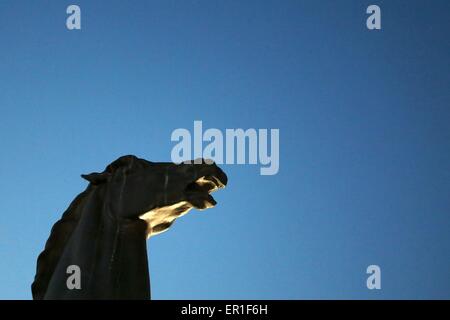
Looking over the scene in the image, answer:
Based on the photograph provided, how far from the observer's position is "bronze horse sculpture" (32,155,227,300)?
7297mm

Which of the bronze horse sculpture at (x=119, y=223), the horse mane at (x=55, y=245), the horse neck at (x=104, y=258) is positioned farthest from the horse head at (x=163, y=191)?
the horse mane at (x=55, y=245)

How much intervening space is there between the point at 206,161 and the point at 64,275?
163 centimetres

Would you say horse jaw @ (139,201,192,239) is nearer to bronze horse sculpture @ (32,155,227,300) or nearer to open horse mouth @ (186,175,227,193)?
bronze horse sculpture @ (32,155,227,300)

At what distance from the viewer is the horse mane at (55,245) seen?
7922mm

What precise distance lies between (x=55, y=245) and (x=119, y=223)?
2.64 feet

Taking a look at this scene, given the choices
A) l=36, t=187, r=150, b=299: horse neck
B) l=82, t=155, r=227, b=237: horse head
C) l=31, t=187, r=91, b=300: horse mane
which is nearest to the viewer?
l=36, t=187, r=150, b=299: horse neck

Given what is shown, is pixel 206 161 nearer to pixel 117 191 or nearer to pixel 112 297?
pixel 117 191

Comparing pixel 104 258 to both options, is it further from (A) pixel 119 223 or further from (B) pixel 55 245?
(B) pixel 55 245

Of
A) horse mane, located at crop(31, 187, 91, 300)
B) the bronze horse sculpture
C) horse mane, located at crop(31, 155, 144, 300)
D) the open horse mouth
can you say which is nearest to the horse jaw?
the bronze horse sculpture

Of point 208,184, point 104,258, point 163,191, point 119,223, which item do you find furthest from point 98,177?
point 208,184

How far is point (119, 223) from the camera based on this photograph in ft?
25.0
